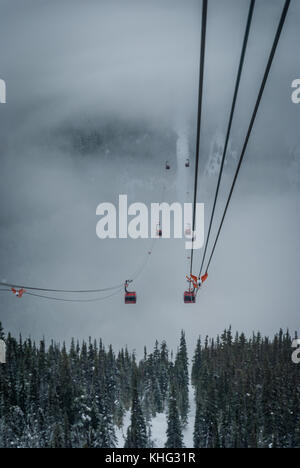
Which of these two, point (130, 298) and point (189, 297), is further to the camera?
point (130, 298)

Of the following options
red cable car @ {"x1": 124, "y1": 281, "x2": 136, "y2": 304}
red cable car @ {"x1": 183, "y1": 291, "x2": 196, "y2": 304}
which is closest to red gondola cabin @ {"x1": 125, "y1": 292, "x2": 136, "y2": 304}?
red cable car @ {"x1": 124, "y1": 281, "x2": 136, "y2": 304}

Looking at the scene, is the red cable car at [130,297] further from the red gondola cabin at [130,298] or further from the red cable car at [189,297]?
the red cable car at [189,297]

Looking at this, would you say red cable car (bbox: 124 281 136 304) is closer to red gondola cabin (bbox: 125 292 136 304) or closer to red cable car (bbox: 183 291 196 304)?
red gondola cabin (bbox: 125 292 136 304)

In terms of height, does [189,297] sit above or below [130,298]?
above

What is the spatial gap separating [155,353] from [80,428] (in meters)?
75.7

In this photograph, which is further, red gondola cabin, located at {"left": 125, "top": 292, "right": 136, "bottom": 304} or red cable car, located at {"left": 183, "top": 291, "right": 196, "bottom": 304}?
red gondola cabin, located at {"left": 125, "top": 292, "right": 136, "bottom": 304}

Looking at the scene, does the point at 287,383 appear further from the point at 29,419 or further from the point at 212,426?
the point at 29,419

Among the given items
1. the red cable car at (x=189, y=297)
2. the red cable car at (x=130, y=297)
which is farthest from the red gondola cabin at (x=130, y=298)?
the red cable car at (x=189, y=297)

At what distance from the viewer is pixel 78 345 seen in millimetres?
179750

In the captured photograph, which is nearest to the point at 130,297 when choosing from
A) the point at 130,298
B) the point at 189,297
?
the point at 130,298

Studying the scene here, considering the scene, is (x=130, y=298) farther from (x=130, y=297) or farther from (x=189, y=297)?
(x=189, y=297)

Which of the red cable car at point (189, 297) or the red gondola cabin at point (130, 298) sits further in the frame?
the red gondola cabin at point (130, 298)
